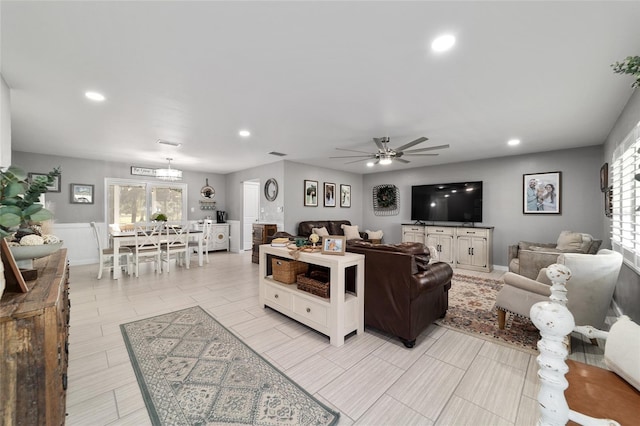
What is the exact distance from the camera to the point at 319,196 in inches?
275

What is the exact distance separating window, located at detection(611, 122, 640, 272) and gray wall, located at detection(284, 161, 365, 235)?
533 centimetres

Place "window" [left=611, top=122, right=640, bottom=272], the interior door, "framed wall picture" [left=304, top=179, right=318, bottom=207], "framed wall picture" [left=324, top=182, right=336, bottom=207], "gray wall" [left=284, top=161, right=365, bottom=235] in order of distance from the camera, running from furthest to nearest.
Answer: the interior door → "framed wall picture" [left=324, top=182, right=336, bottom=207] → "framed wall picture" [left=304, top=179, right=318, bottom=207] → "gray wall" [left=284, top=161, right=365, bottom=235] → "window" [left=611, top=122, right=640, bottom=272]

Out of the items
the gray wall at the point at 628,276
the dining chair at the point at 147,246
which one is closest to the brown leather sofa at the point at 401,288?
the gray wall at the point at 628,276

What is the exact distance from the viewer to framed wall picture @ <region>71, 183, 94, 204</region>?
587cm

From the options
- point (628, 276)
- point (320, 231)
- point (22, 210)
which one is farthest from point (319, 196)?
point (22, 210)

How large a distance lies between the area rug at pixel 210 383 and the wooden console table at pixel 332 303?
0.62 meters

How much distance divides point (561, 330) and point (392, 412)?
Answer: 1253 mm

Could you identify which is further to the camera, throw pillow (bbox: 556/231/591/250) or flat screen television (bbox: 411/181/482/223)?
flat screen television (bbox: 411/181/482/223)

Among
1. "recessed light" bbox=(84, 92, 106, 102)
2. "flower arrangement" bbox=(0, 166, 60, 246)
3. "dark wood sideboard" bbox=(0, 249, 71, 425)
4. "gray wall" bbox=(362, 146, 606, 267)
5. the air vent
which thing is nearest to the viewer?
"dark wood sideboard" bbox=(0, 249, 71, 425)

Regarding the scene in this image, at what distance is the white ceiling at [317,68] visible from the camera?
158cm

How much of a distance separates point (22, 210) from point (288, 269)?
219 cm

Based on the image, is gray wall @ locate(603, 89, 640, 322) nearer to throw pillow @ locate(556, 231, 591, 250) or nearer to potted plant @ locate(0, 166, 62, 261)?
throw pillow @ locate(556, 231, 591, 250)

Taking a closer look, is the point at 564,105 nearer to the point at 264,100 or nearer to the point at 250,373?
the point at 264,100

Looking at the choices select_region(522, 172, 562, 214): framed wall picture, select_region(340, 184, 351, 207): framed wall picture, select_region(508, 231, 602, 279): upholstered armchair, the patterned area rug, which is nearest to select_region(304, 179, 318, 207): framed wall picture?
select_region(340, 184, 351, 207): framed wall picture
